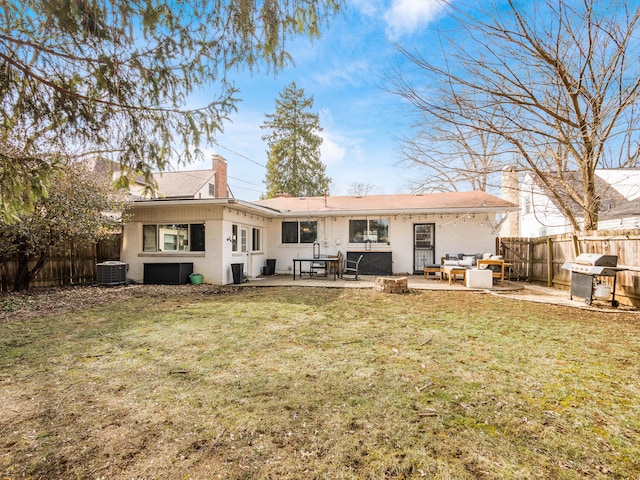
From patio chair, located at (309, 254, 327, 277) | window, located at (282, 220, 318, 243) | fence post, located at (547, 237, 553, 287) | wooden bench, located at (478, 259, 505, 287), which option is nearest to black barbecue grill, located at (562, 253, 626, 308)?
wooden bench, located at (478, 259, 505, 287)

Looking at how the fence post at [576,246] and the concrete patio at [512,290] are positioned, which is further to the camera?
the fence post at [576,246]

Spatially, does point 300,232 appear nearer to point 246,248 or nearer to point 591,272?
point 246,248

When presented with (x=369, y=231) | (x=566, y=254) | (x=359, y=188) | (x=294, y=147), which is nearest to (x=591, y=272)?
(x=566, y=254)

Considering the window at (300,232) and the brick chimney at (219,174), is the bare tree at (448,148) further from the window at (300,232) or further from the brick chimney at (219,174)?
the brick chimney at (219,174)

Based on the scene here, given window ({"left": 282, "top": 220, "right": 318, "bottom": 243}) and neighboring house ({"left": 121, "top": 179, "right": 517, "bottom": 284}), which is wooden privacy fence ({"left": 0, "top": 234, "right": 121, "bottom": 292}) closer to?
neighboring house ({"left": 121, "top": 179, "right": 517, "bottom": 284})

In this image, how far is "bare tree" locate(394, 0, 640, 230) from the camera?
5566 mm

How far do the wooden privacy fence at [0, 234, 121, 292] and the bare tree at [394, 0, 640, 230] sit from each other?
32.3 feet

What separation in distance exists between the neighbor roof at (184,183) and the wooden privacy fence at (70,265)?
615cm

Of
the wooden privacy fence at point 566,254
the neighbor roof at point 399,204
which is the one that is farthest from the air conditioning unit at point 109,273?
the wooden privacy fence at point 566,254

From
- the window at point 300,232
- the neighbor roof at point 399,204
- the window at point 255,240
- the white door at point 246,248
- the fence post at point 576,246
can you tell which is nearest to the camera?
the fence post at point 576,246

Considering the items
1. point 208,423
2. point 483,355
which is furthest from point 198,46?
point 483,355

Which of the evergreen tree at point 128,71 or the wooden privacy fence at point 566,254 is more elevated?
the evergreen tree at point 128,71

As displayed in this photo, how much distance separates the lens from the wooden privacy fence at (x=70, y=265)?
324 inches

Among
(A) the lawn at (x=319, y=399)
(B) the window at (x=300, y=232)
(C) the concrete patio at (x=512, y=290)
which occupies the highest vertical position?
(B) the window at (x=300, y=232)
